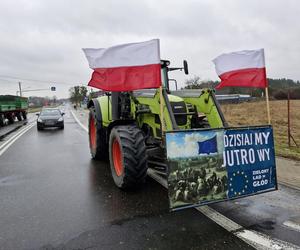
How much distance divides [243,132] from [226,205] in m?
1.28

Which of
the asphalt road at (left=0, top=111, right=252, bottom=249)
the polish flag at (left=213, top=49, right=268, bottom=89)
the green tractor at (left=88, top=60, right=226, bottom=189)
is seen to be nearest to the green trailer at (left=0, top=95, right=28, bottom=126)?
the asphalt road at (left=0, top=111, right=252, bottom=249)

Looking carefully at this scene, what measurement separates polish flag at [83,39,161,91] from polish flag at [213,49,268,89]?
1.88 metres

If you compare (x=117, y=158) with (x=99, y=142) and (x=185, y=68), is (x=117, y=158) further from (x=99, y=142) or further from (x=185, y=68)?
(x=185, y=68)

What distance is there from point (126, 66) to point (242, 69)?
2332 millimetres

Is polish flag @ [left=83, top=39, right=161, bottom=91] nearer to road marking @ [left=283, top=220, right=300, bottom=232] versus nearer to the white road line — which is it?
the white road line

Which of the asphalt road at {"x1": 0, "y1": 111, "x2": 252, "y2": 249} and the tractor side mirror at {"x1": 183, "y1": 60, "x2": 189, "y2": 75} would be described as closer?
the asphalt road at {"x1": 0, "y1": 111, "x2": 252, "y2": 249}

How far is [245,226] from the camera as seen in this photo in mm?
4355

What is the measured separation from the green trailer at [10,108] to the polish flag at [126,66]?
20.4 metres

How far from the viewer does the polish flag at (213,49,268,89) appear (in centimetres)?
586

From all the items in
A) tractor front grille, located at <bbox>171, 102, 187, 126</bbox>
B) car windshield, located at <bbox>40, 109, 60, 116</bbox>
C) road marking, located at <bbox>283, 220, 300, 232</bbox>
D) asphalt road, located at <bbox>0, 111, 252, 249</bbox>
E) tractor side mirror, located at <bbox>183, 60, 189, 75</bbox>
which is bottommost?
road marking, located at <bbox>283, 220, 300, 232</bbox>

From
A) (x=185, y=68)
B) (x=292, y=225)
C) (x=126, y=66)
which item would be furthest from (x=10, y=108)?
(x=292, y=225)

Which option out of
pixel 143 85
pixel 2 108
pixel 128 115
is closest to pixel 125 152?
pixel 143 85

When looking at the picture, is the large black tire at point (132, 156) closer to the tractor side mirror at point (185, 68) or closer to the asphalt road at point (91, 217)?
the asphalt road at point (91, 217)

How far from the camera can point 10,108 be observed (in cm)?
2636
